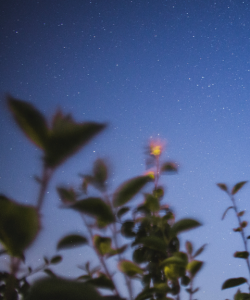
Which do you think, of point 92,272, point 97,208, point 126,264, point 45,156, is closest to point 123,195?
point 97,208

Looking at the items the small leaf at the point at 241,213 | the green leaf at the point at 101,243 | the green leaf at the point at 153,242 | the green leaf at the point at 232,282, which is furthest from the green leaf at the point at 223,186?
the green leaf at the point at 101,243

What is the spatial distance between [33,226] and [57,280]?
0.33ft

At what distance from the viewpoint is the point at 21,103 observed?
435 mm

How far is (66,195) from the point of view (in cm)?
100

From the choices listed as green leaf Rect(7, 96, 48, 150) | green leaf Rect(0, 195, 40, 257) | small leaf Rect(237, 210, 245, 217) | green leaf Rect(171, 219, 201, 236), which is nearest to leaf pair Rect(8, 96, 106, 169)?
green leaf Rect(7, 96, 48, 150)

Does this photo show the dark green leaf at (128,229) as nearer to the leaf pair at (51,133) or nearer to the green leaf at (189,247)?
the green leaf at (189,247)

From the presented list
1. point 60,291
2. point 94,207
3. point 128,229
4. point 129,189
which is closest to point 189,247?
point 128,229

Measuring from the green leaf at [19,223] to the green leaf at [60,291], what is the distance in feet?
0.28

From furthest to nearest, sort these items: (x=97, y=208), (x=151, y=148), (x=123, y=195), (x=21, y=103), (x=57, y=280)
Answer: (x=151, y=148) → (x=123, y=195) → (x=97, y=208) → (x=21, y=103) → (x=57, y=280)

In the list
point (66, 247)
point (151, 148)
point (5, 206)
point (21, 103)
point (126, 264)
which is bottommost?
point (126, 264)

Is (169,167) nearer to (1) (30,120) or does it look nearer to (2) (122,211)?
(2) (122,211)

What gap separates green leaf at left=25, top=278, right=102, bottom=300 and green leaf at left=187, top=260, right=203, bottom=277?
0.70 m

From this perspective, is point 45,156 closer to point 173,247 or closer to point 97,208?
point 97,208

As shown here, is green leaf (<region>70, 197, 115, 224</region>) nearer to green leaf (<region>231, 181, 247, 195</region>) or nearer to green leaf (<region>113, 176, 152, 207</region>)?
green leaf (<region>113, 176, 152, 207</region>)
